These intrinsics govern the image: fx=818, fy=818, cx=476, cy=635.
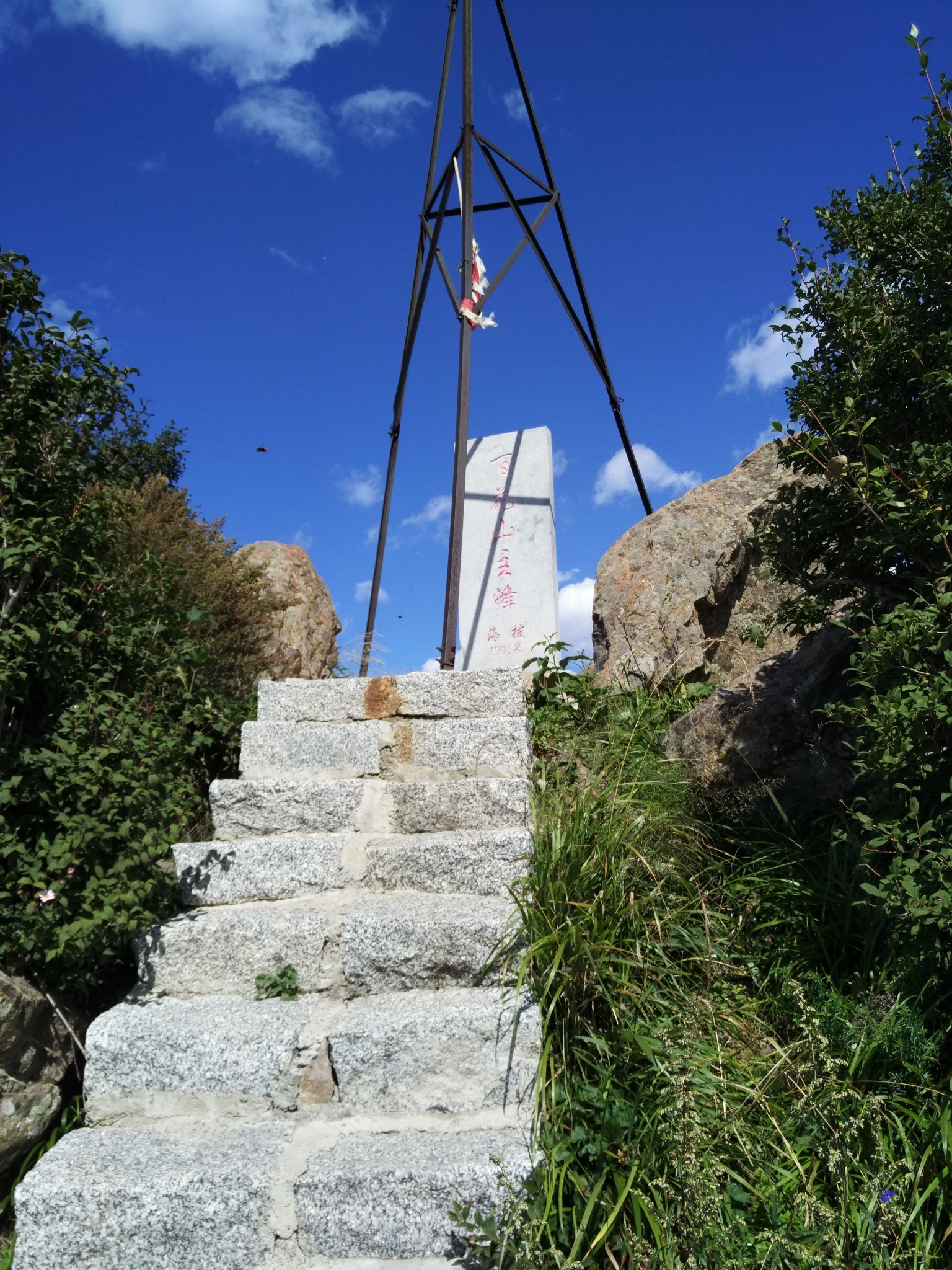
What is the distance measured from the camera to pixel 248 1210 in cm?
181

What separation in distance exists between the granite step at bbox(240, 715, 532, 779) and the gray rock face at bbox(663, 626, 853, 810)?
0.67m

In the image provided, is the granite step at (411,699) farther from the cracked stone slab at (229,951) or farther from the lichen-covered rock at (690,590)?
the cracked stone slab at (229,951)

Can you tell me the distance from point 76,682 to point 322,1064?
4.25 ft

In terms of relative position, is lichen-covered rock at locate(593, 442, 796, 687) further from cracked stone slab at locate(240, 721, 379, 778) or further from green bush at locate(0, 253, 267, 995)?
green bush at locate(0, 253, 267, 995)

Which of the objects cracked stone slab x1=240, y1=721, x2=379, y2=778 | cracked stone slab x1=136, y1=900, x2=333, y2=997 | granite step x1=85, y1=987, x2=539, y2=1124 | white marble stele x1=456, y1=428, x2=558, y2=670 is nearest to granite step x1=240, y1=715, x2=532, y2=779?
cracked stone slab x1=240, y1=721, x2=379, y2=778

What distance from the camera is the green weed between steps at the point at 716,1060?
1655mm

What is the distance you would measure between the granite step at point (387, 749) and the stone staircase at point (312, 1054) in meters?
0.11

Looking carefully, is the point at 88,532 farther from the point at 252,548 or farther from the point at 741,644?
the point at 252,548

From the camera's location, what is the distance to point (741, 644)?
4262mm

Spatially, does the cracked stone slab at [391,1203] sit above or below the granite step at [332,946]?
below

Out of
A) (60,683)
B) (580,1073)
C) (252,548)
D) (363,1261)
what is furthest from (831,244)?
(252,548)

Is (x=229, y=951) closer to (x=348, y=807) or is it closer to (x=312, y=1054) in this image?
(x=312, y=1054)

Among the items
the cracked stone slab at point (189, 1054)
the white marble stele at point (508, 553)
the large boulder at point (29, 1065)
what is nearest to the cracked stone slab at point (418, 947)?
the cracked stone slab at point (189, 1054)

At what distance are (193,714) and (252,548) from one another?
4230mm
